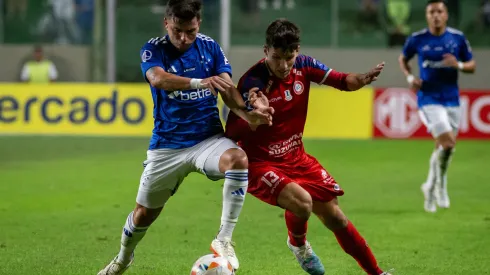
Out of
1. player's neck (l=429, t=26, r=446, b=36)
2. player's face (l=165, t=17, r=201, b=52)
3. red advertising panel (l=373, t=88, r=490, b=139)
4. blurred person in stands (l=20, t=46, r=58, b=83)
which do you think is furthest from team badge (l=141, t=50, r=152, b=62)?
blurred person in stands (l=20, t=46, r=58, b=83)

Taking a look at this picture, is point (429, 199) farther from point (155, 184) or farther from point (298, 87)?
point (155, 184)

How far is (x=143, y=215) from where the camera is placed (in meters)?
6.83

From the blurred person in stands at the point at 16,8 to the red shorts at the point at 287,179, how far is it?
60.0ft

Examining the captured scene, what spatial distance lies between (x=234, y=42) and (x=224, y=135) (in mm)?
16842

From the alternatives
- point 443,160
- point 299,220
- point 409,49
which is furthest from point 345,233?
point 409,49

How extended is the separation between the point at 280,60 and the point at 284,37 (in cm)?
23

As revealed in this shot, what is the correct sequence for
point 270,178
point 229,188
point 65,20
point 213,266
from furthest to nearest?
point 65,20
point 270,178
point 229,188
point 213,266

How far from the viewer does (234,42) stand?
2347cm

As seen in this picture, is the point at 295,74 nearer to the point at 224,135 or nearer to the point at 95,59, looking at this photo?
the point at 224,135

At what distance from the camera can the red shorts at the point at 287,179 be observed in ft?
21.6

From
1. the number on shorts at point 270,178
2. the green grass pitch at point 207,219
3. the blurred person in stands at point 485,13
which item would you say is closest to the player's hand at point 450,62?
the green grass pitch at point 207,219

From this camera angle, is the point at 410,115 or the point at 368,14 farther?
the point at 368,14

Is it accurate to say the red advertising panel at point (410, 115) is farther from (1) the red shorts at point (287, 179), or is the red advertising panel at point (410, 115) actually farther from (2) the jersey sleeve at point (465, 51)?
(1) the red shorts at point (287, 179)

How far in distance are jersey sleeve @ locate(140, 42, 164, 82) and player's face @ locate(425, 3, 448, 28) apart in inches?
217
